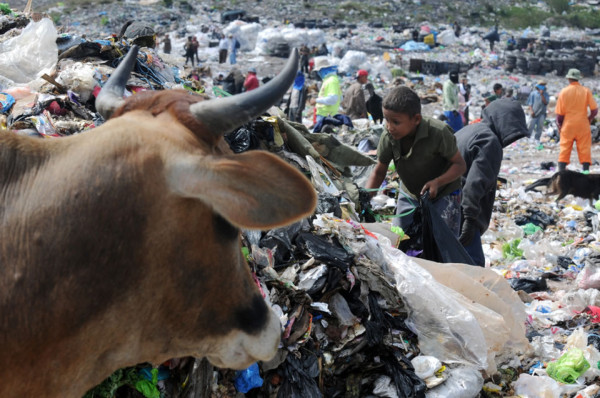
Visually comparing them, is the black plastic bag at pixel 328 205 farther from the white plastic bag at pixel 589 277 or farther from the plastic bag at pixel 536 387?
the white plastic bag at pixel 589 277

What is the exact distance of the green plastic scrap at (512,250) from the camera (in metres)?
7.08

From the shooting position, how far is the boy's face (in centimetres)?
461

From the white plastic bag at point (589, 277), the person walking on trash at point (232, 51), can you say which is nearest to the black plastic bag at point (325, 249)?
the white plastic bag at point (589, 277)

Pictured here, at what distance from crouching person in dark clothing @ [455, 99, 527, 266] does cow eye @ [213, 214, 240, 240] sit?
3735 mm

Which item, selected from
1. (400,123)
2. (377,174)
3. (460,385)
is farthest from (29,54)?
(460,385)

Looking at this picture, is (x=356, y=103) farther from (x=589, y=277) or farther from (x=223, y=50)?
(x=223, y=50)

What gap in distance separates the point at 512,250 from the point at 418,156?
2910mm

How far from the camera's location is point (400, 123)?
4633mm

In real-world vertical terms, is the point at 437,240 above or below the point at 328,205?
below

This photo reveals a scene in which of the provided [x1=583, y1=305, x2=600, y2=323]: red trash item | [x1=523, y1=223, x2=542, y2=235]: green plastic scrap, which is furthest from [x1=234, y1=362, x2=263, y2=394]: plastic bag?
[x1=523, y1=223, x2=542, y2=235]: green plastic scrap

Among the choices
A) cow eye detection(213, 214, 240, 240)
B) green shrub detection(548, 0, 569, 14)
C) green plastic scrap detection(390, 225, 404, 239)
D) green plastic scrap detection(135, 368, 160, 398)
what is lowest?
green shrub detection(548, 0, 569, 14)

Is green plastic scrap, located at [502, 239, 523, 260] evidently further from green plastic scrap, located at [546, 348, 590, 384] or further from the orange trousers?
the orange trousers

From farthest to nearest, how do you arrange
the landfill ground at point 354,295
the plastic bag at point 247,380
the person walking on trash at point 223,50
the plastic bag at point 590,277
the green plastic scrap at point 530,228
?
the person walking on trash at point 223,50, the green plastic scrap at point 530,228, the plastic bag at point 590,277, the landfill ground at point 354,295, the plastic bag at point 247,380

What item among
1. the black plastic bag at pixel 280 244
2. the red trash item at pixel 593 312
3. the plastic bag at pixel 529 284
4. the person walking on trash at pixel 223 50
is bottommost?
the person walking on trash at pixel 223 50
